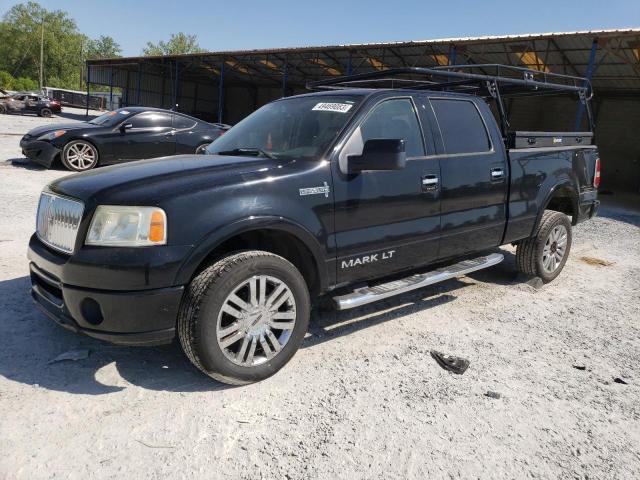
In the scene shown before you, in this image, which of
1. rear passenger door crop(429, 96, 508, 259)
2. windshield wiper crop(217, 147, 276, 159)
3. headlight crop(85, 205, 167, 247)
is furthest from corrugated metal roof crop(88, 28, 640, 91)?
headlight crop(85, 205, 167, 247)

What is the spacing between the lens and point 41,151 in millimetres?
10109

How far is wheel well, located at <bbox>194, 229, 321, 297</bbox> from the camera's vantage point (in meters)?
3.19

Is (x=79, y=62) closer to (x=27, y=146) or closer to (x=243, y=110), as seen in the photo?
(x=243, y=110)

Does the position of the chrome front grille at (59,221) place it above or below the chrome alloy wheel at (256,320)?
above

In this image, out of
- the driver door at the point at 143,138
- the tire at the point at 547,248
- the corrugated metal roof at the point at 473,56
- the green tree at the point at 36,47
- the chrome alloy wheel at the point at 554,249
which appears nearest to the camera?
the tire at the point at 547,248

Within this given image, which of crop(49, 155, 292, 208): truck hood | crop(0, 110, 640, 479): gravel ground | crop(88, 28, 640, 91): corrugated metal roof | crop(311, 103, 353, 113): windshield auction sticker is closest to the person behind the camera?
crop(0, 110, 640, 479): gravel ground

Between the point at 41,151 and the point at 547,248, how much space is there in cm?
952

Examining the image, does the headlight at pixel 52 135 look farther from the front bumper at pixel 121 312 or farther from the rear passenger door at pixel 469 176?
the rear passenger door at pixel 469 176

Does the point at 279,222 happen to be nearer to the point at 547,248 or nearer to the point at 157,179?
the point at 157,179

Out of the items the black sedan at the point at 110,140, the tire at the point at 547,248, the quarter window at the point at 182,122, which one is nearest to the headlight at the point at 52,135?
the black sedan at the point at 110,140

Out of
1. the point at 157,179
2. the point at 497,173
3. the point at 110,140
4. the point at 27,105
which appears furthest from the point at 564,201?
the point at 27,105

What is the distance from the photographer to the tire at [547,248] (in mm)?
5098

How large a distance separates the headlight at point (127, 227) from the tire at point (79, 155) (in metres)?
8.18

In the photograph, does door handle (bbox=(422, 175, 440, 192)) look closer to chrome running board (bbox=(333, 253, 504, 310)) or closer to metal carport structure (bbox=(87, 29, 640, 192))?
chrome running board (bbox=(333, 253, 504, 310))
